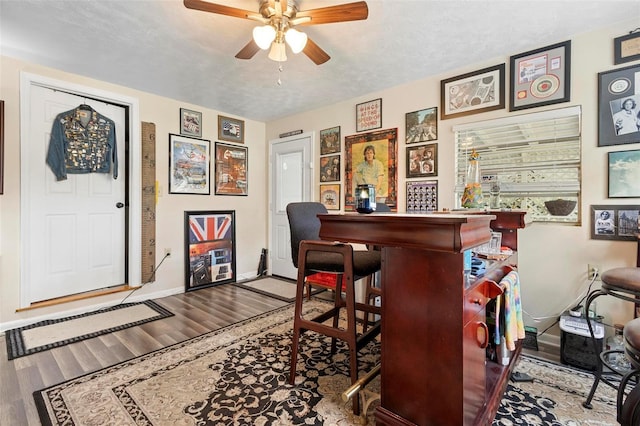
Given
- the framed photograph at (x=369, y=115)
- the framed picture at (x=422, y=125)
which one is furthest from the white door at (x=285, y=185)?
the framed picture at (x=422, y=125)

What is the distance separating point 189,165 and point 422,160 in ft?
9.55

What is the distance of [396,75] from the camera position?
2.87 meters

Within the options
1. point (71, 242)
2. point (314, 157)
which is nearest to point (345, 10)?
point (314, 157)

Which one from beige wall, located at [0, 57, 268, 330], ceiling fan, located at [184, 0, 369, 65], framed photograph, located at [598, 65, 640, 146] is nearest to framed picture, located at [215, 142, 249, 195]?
beige wall, located at [0, 57, 268, 330]

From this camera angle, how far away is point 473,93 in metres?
2.66

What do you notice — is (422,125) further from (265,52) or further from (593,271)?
(593,271)

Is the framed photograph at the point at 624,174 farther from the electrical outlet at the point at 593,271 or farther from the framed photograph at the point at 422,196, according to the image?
the framed photograph at the point at 422,196

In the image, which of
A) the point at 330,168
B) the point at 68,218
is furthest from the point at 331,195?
the point at 68,218

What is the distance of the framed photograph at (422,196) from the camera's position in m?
2.92

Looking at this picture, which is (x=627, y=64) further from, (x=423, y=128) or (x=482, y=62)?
(x=423, y=128)

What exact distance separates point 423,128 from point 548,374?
2289mm

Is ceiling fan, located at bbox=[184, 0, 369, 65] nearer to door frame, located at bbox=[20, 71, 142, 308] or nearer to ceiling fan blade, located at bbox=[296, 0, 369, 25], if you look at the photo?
ceiling fan blade, located at bbox=[296, 0, 369, 25]

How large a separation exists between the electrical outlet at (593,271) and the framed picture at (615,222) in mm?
210

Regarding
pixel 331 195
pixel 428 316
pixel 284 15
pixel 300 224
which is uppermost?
pixel 284 15
